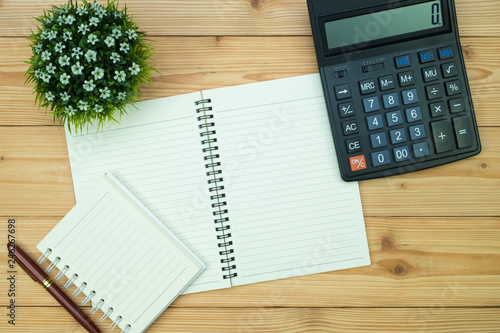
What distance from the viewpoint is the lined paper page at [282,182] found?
0.73 metres

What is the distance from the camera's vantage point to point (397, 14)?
2.31ft

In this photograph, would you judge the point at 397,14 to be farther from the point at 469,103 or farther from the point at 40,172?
the point at 40,172

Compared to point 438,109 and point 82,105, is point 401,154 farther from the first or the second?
→ point 82,105

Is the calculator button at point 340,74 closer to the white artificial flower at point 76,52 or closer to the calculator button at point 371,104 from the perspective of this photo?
the calculator button at point 371,104

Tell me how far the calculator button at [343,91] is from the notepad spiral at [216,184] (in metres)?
0.23

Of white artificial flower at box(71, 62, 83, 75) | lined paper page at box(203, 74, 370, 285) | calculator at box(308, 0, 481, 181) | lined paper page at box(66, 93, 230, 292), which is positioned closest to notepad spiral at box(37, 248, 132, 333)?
lined paper page at box(66, 93, 230, 292)

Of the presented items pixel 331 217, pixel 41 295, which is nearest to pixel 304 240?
pixel 331 217

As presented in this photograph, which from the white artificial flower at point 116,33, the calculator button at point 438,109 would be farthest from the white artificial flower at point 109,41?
the calculator button at point 438,109

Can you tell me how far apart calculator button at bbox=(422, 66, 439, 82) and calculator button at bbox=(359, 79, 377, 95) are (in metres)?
0.09

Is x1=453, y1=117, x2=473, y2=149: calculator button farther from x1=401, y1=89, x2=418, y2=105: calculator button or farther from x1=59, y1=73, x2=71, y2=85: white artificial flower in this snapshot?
x1=59, y1=73, x2=71, y2=85: white artificial flower

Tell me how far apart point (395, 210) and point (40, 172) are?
0.68 meters

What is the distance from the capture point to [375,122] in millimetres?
708

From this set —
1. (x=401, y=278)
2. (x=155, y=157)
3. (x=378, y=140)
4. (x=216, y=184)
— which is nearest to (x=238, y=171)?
(x=216, y=184)

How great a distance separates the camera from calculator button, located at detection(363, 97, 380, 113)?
71cm
